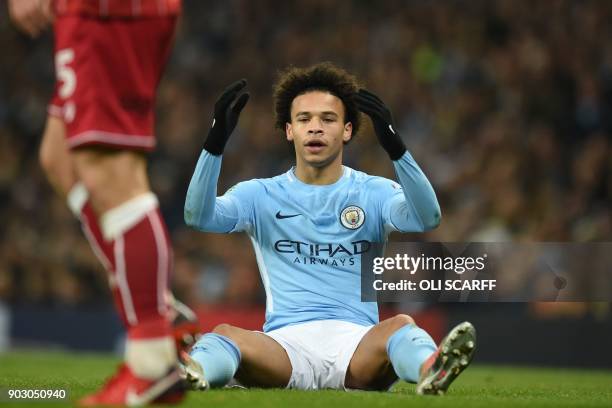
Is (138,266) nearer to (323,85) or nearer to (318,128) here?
(318,128)

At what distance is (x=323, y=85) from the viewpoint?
5949mm

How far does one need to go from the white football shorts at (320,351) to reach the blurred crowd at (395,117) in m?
5.07

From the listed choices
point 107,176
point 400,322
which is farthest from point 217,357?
point 107,176

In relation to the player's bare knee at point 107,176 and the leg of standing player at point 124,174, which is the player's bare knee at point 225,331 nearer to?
the leg of standing player at point 124,174

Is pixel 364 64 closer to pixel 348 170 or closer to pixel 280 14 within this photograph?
pixel 280 14

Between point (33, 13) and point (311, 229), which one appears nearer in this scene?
point (33, 13)

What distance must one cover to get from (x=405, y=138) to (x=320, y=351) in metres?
7.68

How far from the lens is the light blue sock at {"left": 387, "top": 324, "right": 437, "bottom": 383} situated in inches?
188

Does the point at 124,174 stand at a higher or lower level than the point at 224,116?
lower

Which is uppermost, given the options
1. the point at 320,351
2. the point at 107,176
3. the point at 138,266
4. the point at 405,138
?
the point at 405,138

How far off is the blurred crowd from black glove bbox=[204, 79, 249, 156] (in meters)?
5.05

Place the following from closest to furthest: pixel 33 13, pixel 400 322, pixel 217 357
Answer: pixel 33 13
pixel 217 357
pixel 400 322

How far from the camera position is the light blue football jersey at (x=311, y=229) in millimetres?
5441

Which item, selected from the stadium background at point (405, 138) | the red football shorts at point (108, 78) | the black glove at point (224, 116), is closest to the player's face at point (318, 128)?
the black glove at point (224, 116)
